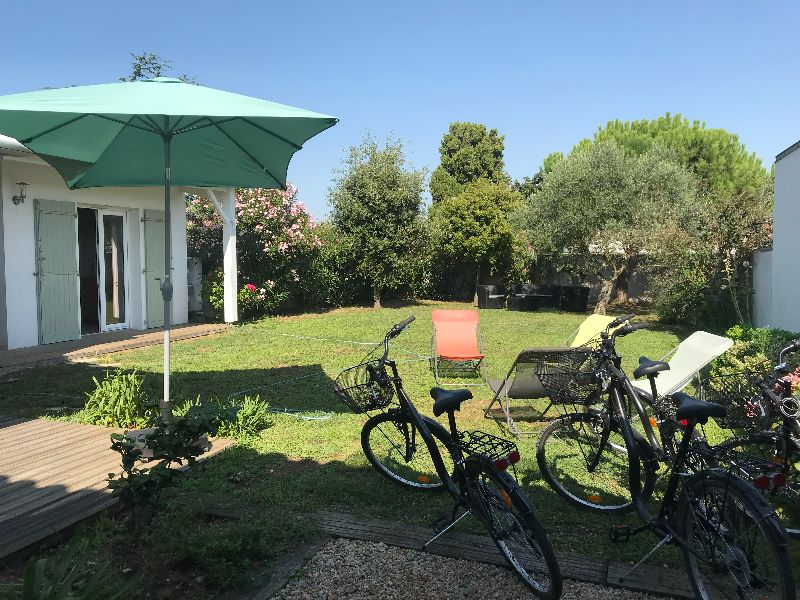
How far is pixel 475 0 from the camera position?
8.41 metres

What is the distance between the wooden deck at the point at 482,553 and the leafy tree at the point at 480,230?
16.1m

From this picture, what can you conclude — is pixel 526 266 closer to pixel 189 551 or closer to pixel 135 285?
pixel 135 285

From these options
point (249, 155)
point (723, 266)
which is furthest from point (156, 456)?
point (723, 266)

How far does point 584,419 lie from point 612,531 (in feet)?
2.49

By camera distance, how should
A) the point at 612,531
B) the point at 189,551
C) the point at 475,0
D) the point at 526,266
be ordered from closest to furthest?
the point at 189,551, the point at 612,531, the point at 475,0, the point at 526,266

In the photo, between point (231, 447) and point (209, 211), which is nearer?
point (231, 447)

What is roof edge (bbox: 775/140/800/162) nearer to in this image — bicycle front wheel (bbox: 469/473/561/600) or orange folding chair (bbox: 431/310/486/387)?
orange folding chair (bbox: 431/310/486/387)

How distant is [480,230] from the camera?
19594 mm

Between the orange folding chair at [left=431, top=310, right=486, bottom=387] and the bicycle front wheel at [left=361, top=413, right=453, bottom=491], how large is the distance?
10.4ft

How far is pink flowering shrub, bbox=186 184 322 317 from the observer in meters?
13.5

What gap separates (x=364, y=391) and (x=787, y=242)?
6295mm

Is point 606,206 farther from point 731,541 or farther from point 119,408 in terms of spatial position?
point 731,541

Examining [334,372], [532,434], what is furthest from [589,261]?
[532,434]

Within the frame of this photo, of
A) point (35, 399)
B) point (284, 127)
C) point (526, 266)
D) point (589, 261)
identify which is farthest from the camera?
point (526, 266)
